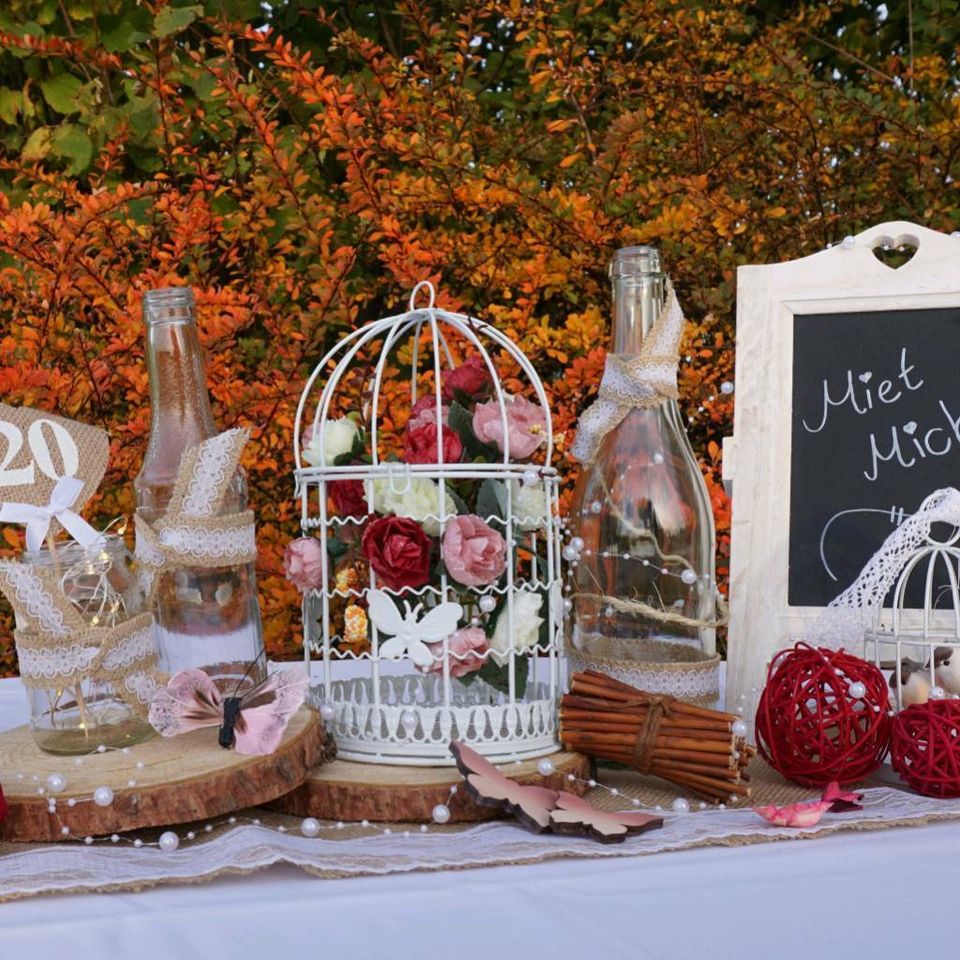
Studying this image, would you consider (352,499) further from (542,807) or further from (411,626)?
(542,807)

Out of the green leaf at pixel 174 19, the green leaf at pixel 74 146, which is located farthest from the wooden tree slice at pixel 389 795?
the green leaf at pixel 74 146

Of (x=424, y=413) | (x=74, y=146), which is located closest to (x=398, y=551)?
(x=424, y=413)

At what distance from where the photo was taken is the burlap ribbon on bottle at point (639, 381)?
104cm

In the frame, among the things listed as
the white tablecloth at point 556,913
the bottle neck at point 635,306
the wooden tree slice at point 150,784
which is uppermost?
the bottle neck at point 635,306

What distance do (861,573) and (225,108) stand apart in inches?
60.7

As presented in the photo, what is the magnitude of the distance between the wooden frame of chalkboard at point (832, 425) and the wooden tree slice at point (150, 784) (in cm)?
49

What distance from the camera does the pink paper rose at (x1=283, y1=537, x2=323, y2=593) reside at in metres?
0.95

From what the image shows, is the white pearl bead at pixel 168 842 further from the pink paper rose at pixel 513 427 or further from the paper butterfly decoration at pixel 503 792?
the pink paper rose at pixel 513 427

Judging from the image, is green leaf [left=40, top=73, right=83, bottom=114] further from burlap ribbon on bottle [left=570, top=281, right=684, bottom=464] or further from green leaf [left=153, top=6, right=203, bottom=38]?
burlap ribbon on bottle [left=570, top=281, right=684, bottom=464]

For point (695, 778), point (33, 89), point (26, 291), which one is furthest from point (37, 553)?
point (33, 89)

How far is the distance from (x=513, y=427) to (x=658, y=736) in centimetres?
29

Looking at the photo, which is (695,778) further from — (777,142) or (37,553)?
(777,142)

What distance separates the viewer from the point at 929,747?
0.82m

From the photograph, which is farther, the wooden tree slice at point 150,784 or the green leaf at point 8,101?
the green leaf at point 8,101
